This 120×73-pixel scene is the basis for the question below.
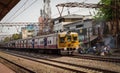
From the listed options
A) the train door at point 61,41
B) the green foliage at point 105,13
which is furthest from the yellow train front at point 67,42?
the green foliage at point 105,13

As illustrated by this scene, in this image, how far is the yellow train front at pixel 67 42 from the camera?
1283 inches

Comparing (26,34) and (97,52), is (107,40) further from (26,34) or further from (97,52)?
(26,34)

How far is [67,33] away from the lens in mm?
33781

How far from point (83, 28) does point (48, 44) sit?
73.3 feet

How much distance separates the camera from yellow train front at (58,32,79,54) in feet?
107

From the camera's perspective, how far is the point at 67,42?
109 ft

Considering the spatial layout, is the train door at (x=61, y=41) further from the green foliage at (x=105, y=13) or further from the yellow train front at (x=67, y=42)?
the green foliage at (x=105, y=13)

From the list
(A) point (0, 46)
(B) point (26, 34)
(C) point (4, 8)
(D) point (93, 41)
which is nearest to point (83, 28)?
(D) point (93, 41)

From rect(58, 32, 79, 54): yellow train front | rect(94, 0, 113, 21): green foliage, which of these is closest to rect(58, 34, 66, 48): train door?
rect(58, 32, 79, 54): yellow train front

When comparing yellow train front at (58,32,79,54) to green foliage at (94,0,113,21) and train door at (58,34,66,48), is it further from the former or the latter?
green foliage at (94,0,113,21)

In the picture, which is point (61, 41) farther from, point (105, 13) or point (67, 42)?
point (105, 13)

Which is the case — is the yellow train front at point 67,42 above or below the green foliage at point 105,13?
below

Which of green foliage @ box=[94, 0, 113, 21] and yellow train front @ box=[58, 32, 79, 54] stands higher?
green foliage @ box=[94, 0, 113, 21]

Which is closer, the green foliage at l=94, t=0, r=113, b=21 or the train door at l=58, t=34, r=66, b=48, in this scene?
the train door at l=58, t=34, r=66, b=48
